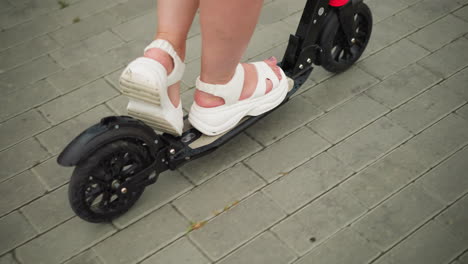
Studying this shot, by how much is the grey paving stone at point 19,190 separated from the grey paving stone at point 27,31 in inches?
43.6

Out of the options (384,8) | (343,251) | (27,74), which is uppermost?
(384,8)

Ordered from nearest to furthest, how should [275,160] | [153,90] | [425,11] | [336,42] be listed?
1. [153,90]
2. [275,160]
3. [336,42]
4. [425,11]

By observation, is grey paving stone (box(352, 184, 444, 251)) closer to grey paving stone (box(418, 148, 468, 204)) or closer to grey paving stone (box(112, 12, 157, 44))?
grey paving stone (box(418, 148, 468, 204))

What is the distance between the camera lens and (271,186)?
2594mm

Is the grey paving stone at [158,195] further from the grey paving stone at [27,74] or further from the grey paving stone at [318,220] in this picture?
the grey paving stone at [27,74]

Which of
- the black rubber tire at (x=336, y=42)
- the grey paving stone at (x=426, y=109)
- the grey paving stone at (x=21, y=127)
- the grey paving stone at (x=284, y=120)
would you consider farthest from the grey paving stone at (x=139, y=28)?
the grey paving stone at (x=426, y=109)

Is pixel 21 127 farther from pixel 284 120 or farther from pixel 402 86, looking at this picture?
pixel 402 86

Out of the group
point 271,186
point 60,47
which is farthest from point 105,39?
point 271,186

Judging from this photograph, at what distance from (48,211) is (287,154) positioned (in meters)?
1.07

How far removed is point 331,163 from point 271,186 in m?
0.31

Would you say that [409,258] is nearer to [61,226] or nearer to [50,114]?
[61,226]

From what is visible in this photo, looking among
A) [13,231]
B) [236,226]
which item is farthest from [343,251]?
[13,231]

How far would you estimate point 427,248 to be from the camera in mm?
2316

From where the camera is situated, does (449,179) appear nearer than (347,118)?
Yes
